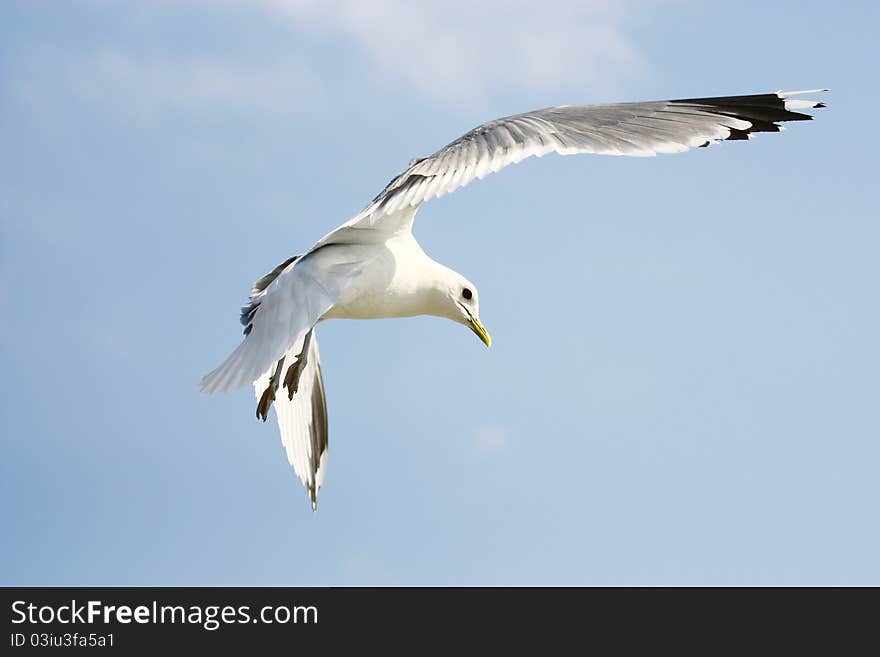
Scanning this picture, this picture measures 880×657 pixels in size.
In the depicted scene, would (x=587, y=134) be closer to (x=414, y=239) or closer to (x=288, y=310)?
(x=414, y=239)

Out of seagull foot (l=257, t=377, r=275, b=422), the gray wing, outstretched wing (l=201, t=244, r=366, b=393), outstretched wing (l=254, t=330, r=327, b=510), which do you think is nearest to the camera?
the gray wing

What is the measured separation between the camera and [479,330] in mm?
→ 5012

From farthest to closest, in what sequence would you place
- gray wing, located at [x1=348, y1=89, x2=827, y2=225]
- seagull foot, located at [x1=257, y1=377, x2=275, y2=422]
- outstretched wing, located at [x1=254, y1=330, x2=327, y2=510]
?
outstretched wing, located at [x1=254, y1=330, x2=327, y2=510] < seagull foot, located at [x1=257, y1=377, x2=275, y2=422] < gray wing, located at [x1=348, y1=89, x2=827, y2=225]

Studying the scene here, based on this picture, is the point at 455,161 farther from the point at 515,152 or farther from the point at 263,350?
the point at 263,350

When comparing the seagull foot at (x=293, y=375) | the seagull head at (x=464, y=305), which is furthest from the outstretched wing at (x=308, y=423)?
the seagull head at (x=464, y=305)

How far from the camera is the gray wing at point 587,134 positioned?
380 centimetres

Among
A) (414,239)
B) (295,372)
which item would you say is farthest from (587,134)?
(295,372)

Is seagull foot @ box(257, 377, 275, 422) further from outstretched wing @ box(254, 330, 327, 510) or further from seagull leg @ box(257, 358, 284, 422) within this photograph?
outstretched wing @ box(254, 330, 327, 510)

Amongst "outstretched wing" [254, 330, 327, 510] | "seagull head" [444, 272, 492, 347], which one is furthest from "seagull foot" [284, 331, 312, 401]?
"seagull head" [444, 272, 492, 347]

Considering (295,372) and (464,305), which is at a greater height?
(464,305)

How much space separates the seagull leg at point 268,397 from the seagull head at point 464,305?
2.42 feet

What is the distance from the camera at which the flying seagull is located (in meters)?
3.87

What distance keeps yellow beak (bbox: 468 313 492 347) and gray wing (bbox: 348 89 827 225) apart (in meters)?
0.86

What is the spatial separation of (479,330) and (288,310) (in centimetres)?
100
